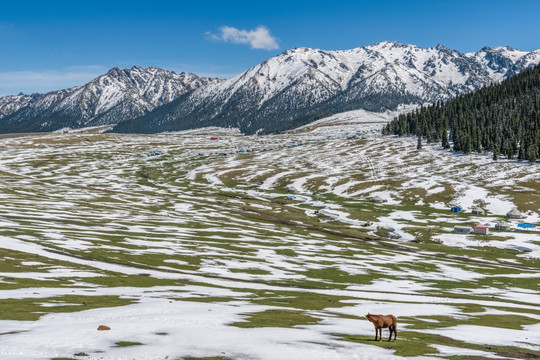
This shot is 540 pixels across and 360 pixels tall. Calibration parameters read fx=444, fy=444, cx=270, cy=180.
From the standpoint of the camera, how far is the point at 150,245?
83250mm

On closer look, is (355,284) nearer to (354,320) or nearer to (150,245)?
(354,320)

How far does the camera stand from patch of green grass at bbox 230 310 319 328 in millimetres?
33062

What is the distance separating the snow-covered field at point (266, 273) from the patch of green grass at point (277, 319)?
0.75 feet

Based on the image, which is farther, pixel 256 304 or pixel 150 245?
pixel 150 245

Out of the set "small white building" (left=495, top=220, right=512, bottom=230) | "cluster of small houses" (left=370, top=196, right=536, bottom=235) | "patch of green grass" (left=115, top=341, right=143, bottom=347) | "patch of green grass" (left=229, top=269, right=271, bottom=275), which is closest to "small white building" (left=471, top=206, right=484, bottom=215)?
"cluster of small houses" (left=370, top=196, right=536, bottom=235)

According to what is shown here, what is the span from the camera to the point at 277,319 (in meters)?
35.6

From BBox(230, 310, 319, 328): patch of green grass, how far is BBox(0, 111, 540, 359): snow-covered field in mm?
228

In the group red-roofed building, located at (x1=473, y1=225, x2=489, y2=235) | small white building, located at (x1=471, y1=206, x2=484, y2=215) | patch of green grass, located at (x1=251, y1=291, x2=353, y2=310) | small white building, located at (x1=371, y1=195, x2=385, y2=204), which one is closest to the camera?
patch of green grass, located at (x1=251, y1=291, x2=353, y2=310)

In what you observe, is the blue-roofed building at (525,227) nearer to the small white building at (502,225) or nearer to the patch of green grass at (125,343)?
the small white building at (502,225)

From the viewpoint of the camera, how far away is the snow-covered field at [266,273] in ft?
92.7

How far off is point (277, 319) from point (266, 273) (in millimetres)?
34323

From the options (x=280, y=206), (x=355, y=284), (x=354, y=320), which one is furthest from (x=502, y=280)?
(x=280, y=206)

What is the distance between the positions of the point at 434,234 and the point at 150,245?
→ 74253 mm

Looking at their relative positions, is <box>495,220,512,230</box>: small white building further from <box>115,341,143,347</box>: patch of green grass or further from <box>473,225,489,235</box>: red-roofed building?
<box>115,341,143,347</box>: patch of green grass
